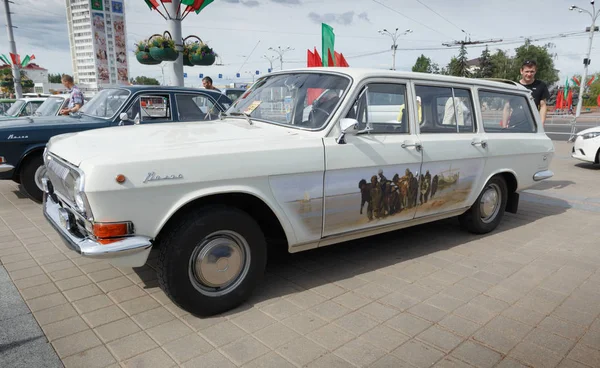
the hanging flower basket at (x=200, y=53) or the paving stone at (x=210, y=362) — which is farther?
the hanging flower basket at (x=200, y=53)

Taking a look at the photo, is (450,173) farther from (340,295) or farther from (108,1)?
(108,1)

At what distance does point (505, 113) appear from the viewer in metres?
5.17

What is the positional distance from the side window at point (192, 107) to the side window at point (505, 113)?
4293mm

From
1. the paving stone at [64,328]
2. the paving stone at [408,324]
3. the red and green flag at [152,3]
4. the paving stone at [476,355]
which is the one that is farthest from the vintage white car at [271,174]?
the red and green flag at [152,3]

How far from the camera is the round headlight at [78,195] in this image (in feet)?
8.55

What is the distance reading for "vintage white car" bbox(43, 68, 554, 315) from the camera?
8.77 ft

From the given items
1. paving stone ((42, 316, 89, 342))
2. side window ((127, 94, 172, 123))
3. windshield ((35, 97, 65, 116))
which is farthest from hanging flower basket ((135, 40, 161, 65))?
paving stone ((42, 316, 89, 342))

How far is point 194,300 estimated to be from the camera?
116 inches

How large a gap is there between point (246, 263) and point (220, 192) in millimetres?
666

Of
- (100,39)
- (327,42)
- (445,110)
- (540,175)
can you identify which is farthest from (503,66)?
(100,39)

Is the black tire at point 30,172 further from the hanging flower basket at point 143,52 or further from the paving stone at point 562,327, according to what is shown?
the paving stone at point 562,327

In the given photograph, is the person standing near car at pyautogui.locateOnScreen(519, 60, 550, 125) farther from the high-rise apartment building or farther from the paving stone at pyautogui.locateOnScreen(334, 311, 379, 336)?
the high-rise apartment building

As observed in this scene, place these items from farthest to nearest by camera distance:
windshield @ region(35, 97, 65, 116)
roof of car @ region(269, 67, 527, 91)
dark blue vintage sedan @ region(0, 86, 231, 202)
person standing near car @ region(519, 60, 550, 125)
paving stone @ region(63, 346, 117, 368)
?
windshield @ region(35, 97, 65, 116) → person standing near car @ region(519, 60, 550, 125) → dark blue vintage sedan @ region(0, 86, 231, 202) → roof of car @ region(269, 67, 527, 91) → paving stone @ region(63, 346, 117, 368)

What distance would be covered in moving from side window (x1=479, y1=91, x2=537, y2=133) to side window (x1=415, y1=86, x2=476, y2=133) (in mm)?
277
